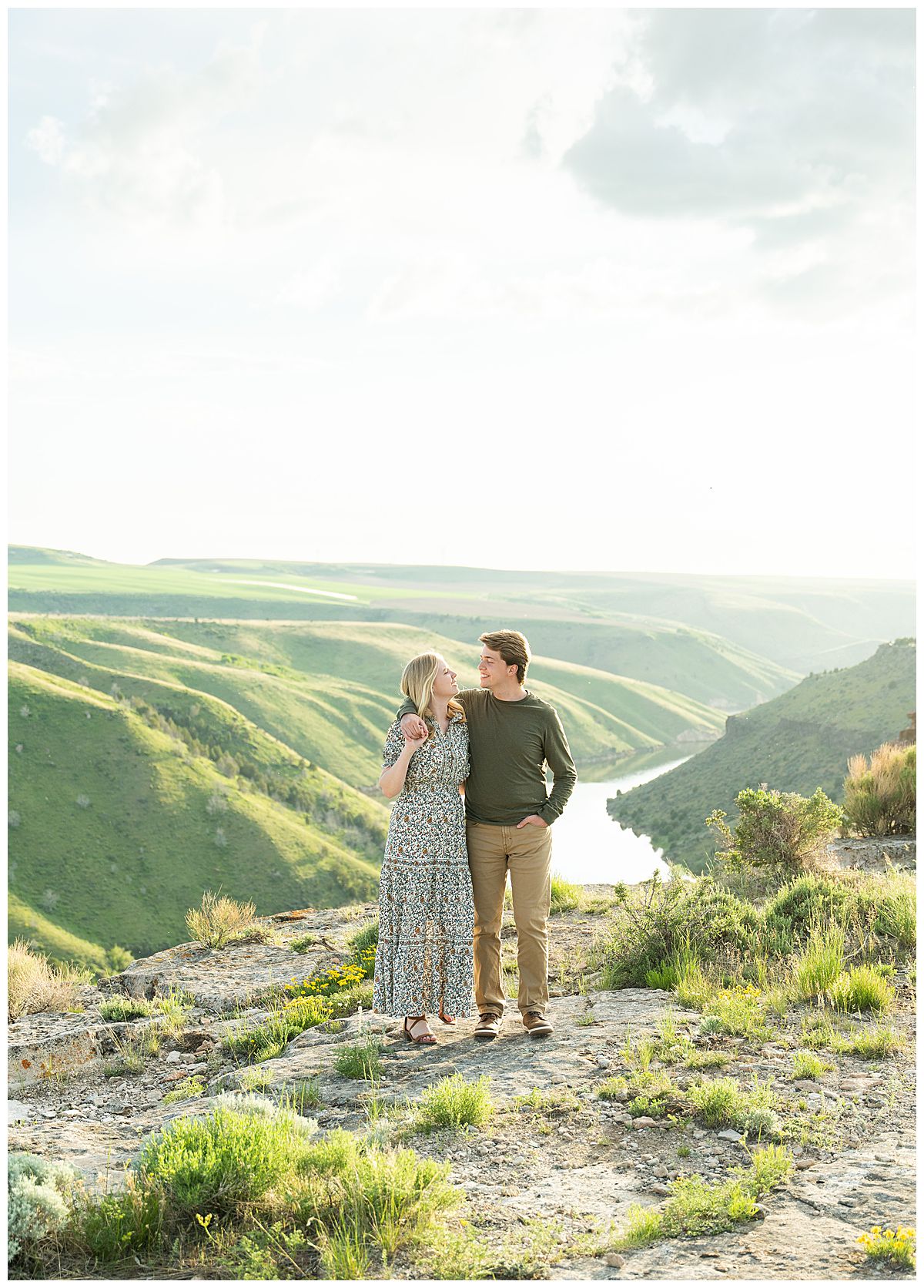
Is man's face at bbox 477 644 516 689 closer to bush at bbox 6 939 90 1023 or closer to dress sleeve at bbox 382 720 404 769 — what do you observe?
dress sleeve at bbox 382 720 404 769

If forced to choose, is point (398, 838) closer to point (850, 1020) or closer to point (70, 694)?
point (850, 1020)

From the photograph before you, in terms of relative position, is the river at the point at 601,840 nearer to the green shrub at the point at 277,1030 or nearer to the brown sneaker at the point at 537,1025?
the green shrub at the point at 277,1030

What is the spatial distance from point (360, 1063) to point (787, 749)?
5299 cm

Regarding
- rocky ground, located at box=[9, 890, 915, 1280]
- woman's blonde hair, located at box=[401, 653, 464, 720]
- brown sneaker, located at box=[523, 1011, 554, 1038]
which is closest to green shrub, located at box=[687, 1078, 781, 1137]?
rocky ground, located at box=[9, 890, 915, 1280]

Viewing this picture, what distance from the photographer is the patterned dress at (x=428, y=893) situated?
5.31 m

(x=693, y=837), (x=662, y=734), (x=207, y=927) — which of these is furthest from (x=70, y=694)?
(x=662, y=734)

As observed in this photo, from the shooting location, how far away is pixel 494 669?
538 cm

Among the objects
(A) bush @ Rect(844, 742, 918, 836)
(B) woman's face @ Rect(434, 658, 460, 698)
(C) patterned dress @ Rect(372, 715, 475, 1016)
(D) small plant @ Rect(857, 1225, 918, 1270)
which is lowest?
(A) bush @ Rect(844, 742, 918, 836)

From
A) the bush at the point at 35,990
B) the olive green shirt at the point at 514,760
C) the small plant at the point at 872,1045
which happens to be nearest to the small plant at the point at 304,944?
the bush at the point at 35,990

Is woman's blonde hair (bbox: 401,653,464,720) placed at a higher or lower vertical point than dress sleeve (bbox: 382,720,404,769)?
higher

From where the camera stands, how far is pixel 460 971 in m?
5.36

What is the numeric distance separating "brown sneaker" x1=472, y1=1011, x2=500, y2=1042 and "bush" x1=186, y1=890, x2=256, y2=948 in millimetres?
5215

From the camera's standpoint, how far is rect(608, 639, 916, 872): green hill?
159ft

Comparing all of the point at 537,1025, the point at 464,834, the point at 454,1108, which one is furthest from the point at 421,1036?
the point at 454,1108
